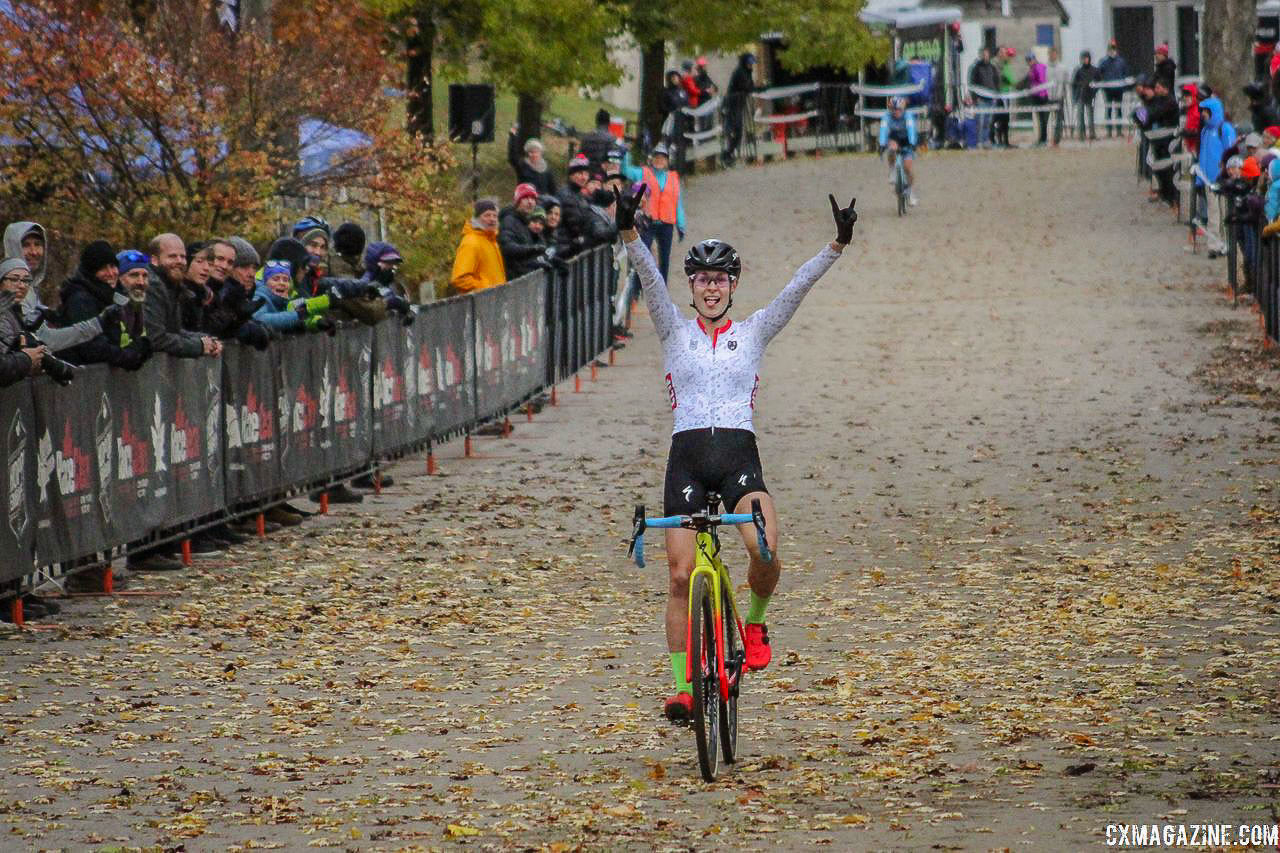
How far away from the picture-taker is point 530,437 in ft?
73.4

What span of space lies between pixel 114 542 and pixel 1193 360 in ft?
48.7

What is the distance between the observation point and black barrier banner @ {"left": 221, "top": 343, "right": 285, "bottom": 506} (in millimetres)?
15930

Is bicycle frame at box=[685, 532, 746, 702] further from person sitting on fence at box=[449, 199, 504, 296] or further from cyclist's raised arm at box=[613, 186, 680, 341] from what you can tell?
person sitting on fence at box=[449, 199, 504, 296]

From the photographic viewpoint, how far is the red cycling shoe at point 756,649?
9.68 meters

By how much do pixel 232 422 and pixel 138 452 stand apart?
1.55m

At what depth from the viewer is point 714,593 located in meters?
9.15

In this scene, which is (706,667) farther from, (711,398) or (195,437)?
(195,437)

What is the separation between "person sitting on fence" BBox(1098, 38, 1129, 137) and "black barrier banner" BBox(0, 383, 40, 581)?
4834cm

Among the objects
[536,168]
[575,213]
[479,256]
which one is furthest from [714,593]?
[536,168]

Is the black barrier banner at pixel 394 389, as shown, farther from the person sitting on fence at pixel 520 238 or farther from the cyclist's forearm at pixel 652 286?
the cyclist's forearm at pixel 652 286

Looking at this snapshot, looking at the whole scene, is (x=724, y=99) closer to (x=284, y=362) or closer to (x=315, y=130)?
(x=315, y=130)

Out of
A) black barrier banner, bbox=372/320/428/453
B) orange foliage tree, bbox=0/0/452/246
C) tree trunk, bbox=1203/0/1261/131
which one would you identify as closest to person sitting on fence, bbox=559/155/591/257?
orange foliage tree, bbox=0/0/452/246

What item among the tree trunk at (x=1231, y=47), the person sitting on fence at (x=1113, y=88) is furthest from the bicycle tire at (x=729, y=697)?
the person sitting on fence at (x=1113, y=88)

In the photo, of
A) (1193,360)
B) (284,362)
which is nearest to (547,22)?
(1193,360)
